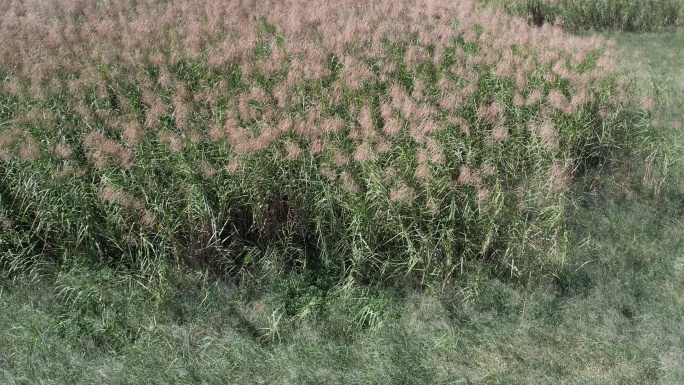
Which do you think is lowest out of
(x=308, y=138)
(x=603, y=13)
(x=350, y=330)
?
(x=603, y=13)

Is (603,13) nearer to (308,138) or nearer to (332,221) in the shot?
(308,138)

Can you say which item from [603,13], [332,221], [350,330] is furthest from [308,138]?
[603,13]

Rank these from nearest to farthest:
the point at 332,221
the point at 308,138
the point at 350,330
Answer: the point at 350,330
the point at 332,221
the point at 308,138

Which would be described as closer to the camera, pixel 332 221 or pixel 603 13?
pixel 332 221

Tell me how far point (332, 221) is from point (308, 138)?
70cm

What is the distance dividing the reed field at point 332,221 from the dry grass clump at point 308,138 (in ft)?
0.08

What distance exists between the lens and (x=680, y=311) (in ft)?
12.4

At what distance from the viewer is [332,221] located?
13.6 feet

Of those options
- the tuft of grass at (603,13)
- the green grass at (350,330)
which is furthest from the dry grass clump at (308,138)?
the tuft of grass at (603,13)

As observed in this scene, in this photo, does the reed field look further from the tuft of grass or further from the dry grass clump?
the tuft of grass

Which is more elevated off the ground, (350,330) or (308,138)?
(308,138)

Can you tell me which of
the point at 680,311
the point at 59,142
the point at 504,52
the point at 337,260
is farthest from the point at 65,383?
the point at 504,52

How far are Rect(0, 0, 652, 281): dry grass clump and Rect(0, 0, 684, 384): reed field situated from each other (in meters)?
0.02

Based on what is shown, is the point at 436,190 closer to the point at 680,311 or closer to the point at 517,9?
the point at 680,311
